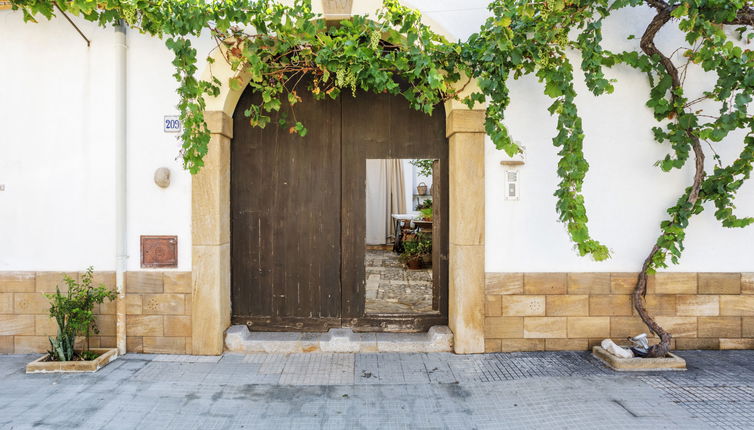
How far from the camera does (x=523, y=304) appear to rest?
3.57 metres

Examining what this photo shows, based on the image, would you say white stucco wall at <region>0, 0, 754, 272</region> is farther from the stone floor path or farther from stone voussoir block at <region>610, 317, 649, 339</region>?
the stone floor path

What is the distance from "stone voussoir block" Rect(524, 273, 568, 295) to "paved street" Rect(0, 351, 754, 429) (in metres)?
0.56

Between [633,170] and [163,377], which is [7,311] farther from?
[633,170]

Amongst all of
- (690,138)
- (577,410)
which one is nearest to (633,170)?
(690,138)

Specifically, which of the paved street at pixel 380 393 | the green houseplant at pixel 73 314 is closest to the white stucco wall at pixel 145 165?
the green houseplant at pixel 73 314

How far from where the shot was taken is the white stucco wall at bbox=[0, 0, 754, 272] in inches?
140

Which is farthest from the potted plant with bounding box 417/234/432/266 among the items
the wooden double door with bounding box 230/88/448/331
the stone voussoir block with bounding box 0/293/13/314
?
the stone voussoir block with bounding box 0/293/13/314

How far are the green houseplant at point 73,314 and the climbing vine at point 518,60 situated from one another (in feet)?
4.50

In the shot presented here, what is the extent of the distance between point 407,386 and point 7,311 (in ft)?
11.8

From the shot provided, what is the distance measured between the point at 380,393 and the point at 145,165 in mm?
2809

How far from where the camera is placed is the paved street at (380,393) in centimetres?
256

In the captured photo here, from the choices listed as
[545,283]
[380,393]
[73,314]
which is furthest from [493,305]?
[73,314]

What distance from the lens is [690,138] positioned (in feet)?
11.1

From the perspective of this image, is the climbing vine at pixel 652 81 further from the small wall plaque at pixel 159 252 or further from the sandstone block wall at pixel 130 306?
the sandstone block wall at pixel 130 306
